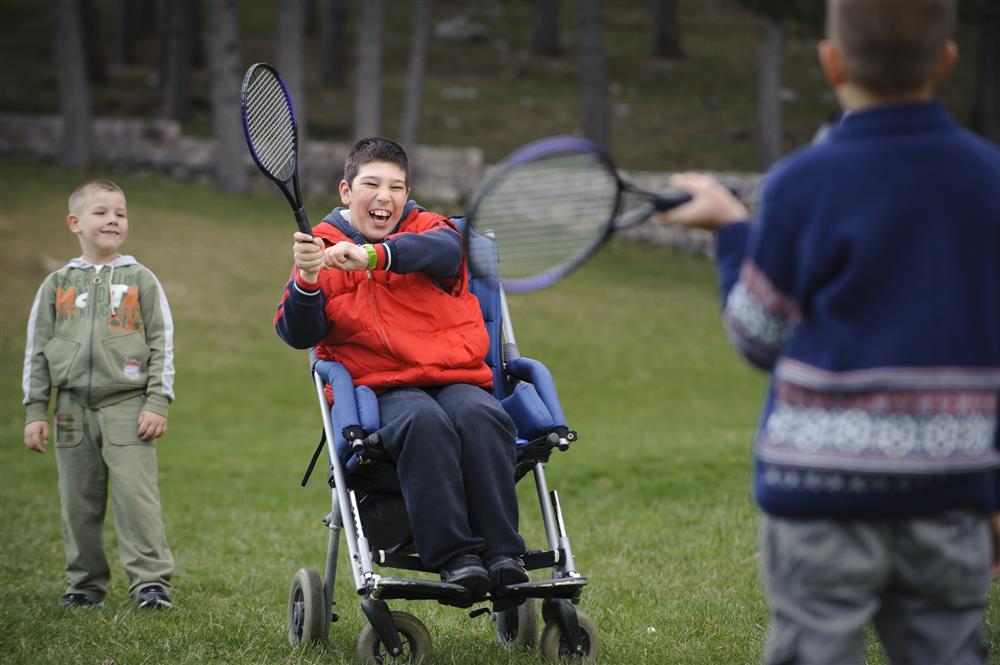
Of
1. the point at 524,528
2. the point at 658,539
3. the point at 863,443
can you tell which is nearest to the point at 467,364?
the point at 863,443

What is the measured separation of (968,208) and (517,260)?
3.52 ft

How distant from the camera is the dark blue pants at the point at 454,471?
13.6 ft

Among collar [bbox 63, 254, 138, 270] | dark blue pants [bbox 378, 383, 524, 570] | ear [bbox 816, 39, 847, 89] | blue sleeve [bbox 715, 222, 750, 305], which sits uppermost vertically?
ear [bbox 816, 39, 847, 89]

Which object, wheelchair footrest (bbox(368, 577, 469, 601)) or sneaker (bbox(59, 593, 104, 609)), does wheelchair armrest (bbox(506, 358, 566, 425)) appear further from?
sneaker (bbox(59, 593, 104, 609))

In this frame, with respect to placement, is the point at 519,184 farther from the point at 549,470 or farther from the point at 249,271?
the point at 249,271

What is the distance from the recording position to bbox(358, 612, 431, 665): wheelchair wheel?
14.6 ft

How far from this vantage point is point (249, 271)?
60.7ft

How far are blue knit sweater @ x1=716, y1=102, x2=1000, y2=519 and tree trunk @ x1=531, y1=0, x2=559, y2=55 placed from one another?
35.3 meters

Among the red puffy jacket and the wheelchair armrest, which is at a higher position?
the red puffy jacket

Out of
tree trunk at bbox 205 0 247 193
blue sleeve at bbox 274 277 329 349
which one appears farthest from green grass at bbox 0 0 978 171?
blue sleeve at bbox 274 277 329 349

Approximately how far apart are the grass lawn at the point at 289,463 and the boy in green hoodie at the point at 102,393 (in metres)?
0.25

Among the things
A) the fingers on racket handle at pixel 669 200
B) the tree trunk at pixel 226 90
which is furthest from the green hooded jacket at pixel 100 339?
the tree trunk at pixel 226 90

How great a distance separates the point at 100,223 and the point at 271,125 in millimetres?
1498

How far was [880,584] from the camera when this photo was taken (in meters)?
2.61
